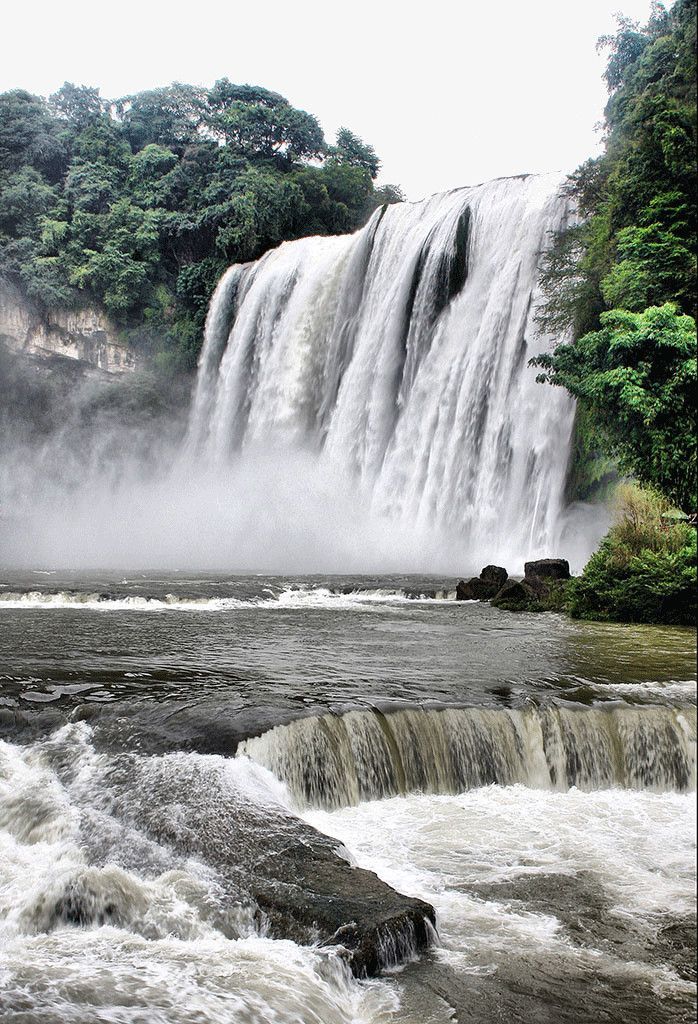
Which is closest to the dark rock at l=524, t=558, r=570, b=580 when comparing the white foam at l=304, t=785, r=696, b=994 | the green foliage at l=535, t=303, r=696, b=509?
the green foliage at l=535, t=303, r=696, b=509

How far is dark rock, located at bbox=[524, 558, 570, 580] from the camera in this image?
14.2 m

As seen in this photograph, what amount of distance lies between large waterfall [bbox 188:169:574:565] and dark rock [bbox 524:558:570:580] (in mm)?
4190

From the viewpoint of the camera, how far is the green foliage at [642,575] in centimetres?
1156

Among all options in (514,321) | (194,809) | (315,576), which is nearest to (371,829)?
(194,809)

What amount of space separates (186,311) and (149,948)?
3245cm

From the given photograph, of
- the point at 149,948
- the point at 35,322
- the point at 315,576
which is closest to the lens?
the point at 149,948

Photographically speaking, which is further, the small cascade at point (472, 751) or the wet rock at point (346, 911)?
the small cascade at point (472, 751)

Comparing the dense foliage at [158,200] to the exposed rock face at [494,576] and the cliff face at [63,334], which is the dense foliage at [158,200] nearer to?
the cliff face at [63,334]

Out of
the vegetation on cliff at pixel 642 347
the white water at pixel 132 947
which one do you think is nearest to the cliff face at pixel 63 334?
the vegetation on cliff at pixel 642 347

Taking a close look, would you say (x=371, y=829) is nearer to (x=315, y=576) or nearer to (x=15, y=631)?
(x=15, y=631)

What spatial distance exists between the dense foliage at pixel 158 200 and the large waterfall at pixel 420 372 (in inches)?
195

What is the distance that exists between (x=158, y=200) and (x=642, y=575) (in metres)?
29.1

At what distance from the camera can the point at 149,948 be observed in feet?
13.5

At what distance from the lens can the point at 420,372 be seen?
22.8m
